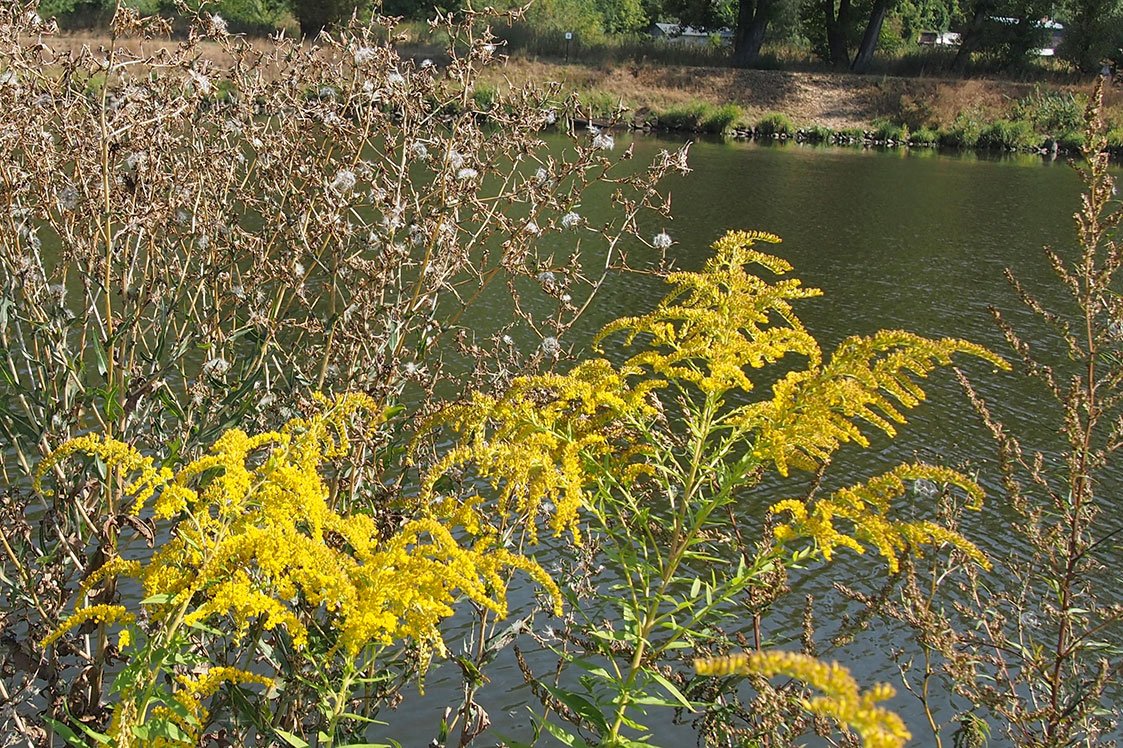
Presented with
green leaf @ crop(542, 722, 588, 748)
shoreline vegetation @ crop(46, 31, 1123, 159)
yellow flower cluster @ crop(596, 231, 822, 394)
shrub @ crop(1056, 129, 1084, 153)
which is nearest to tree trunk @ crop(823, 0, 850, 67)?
shoreline vegetation @ crop(46, 31, 1123, 159)

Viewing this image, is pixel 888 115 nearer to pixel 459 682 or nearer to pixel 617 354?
pixel 617 354

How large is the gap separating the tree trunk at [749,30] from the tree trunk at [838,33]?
11.2 feet

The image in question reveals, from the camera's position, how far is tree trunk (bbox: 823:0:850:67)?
171 ft

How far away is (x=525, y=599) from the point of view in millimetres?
6832

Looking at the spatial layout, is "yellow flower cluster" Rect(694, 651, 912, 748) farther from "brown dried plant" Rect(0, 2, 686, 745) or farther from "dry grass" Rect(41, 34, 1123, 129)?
"dry grass" Rect(41, 34, 1123, 129)

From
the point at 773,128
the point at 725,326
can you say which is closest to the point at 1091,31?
the point at 773,128

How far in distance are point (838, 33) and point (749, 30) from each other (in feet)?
14.4

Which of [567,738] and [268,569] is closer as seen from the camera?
[268,569]

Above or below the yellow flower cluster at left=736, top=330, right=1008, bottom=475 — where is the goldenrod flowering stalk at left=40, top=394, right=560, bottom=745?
below

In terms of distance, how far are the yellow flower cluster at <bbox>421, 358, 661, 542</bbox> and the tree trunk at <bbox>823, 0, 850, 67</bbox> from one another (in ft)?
172

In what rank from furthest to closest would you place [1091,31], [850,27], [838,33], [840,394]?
[850,27], [838,33], [1091,31], [840,394]

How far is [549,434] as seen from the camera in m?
3.27

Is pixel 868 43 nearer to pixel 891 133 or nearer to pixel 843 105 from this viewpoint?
pixel 843 105

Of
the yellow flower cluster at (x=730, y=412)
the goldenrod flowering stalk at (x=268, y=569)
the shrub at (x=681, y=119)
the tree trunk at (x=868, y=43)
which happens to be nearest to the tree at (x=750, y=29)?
the tree trunk at (x=868, y=43)
